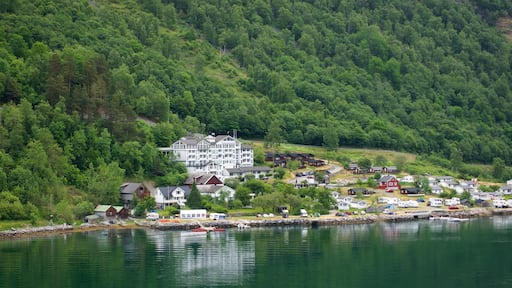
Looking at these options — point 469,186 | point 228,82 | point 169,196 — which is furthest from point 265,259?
point 228,82

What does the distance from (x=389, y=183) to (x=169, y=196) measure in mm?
23902

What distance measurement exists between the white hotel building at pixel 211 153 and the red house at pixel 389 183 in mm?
12691

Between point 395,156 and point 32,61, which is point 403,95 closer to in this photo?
point 395,156

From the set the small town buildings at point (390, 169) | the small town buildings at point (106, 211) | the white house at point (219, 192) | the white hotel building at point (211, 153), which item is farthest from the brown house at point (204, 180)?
the small town buildings at point (390, 169)

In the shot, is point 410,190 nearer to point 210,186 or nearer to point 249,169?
point 249,169

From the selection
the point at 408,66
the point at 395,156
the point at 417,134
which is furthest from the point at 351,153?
the point at 408,66

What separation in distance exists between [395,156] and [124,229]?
155 ft

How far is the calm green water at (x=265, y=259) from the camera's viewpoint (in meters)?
52.3

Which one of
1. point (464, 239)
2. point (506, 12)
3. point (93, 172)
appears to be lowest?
point (464, 239)

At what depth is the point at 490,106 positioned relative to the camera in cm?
14562

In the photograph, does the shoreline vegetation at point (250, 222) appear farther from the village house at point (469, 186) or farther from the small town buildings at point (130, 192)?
the village house at point (469, 186)

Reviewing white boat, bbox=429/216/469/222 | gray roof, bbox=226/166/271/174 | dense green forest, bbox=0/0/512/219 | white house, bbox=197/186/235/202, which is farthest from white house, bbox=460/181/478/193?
white house, bbox=197/186/235/202

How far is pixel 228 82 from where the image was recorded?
400ft

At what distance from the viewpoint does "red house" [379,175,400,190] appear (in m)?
93.4
